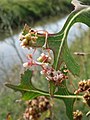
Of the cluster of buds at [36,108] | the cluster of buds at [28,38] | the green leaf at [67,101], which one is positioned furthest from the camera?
the cluster of buds at [36,108]

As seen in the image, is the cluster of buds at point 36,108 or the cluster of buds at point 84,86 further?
the cluster of buds at point 36,108

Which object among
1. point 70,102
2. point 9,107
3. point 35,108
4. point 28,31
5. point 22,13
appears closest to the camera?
point 28,31

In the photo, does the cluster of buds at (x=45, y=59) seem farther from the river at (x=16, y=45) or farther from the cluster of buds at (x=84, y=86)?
the river at (x=16, y=45)

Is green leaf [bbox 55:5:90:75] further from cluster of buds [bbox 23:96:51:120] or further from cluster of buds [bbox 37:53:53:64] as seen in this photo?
cluster of buds [bbox 23:96:51:120]

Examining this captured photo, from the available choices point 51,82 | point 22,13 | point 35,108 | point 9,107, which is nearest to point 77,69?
point 51,82

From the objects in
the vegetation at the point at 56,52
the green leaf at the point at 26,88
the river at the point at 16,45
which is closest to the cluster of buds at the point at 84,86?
the vegetation at the point at 56,52

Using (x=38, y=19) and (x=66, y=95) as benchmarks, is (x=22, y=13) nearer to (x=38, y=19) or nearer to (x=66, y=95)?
(x=38, y=19)

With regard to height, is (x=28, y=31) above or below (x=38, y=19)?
above

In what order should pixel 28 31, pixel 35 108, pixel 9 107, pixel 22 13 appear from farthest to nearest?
pixel 22 13 < pixel 9 107 < pixel 35 108 < pixel 28 31
